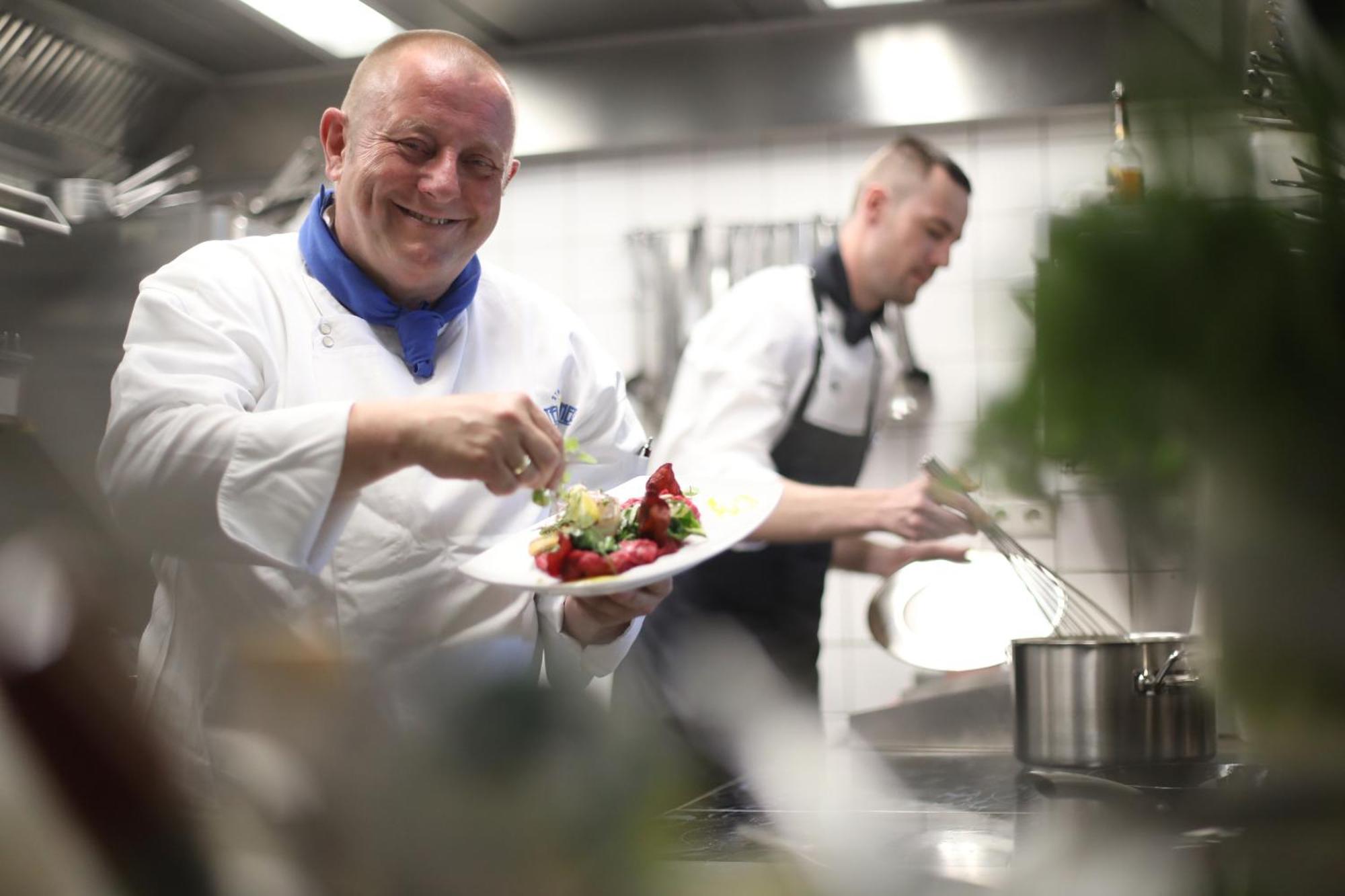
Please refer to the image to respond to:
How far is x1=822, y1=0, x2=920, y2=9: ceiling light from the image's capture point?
2.77 m

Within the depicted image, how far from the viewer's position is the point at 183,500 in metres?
0.56

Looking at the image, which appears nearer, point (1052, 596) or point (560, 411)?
point (560, 411)

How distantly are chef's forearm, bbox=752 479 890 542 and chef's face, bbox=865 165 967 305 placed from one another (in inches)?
18.3

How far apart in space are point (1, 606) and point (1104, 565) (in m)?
0.17

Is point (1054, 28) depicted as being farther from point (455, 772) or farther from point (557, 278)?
point (455, 772)

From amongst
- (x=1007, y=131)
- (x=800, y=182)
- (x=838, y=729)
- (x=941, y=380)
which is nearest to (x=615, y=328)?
(x=800, y=182)

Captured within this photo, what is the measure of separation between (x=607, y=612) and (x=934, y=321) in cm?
190

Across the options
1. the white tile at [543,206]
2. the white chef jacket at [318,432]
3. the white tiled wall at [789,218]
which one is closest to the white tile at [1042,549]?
the white tiled wall at [789,218]

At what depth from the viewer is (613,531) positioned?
111cm

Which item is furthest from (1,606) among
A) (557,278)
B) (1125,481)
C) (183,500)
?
(557,278)

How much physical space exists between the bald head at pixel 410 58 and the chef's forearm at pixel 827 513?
3.32 ft

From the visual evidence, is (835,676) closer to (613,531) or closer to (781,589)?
(781,589)

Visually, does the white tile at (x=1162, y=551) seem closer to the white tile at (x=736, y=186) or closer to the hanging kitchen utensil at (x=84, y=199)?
the hanging kitchen utensil at (x=84, y=199)

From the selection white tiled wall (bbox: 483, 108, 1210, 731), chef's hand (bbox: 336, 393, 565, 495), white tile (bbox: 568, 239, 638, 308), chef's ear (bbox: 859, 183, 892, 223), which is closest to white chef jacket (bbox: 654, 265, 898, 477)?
chef's ear (bbox: 859, 183, 892, 223)
